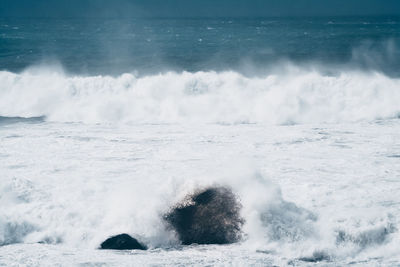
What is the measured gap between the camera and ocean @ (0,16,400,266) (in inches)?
304

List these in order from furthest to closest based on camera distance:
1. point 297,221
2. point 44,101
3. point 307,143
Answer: point 44,101
point 307,143
point 297,221

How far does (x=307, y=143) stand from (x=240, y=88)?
26.1 ft

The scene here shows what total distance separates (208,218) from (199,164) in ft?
12.7

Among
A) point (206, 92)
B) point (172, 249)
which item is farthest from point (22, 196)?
point (206, 92)

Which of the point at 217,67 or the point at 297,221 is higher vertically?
the point at 217,67

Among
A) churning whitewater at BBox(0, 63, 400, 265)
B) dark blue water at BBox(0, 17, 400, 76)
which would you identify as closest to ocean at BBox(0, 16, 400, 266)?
churning whitewater at BBox(0, 63, 400, 265)

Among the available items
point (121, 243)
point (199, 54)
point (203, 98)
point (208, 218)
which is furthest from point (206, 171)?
point (199, 54)

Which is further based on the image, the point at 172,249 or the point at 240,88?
the point at 240,88

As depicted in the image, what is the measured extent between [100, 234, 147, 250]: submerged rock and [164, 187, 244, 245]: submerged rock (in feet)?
2.46

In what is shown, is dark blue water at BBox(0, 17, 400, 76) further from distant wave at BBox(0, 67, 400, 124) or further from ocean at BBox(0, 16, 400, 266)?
distant wave at BBox(0, 67, 400, 124)

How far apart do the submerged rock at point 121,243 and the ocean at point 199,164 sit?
0.14 m

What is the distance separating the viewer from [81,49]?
132 ft

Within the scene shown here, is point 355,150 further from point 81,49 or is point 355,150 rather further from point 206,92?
point 81,49

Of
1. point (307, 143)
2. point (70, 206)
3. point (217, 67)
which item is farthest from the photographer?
point (217, 67)
